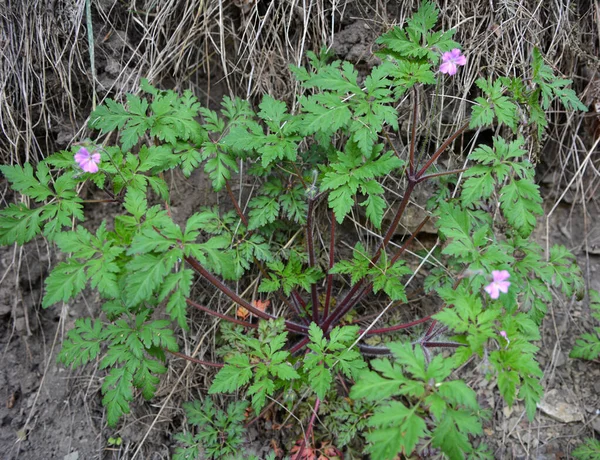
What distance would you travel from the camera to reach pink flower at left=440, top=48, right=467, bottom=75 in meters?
2.23

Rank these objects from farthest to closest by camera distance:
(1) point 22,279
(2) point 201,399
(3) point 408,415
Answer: (1) point 22,279 < (2) point 201,399 < (3) point 408,415

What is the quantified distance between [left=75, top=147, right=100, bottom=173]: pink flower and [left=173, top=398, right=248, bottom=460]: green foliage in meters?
1.46

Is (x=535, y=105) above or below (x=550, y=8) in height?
below

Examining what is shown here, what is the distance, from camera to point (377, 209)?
2219 mm

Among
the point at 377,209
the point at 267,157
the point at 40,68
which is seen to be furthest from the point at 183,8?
the point at 377,209

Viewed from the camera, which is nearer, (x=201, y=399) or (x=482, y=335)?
(x=482, y=335)

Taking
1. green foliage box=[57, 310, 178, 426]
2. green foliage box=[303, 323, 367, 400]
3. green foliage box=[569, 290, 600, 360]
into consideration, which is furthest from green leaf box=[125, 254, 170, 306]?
green foliage box=[569, 290, 600, 360]

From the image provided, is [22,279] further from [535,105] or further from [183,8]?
[535,105]

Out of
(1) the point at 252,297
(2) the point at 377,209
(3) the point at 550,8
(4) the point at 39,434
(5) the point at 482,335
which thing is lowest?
(4) the point at 39,434

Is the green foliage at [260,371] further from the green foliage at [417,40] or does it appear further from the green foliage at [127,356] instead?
the green foliage at [417,40]

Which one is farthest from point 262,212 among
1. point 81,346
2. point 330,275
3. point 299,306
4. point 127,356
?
point 81,346

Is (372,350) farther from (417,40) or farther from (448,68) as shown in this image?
(417,40)

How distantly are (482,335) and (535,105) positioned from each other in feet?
3.92

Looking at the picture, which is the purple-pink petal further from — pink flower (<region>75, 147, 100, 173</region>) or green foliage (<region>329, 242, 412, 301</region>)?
pink flower (<region>75, 147, 100, 173</region>)
